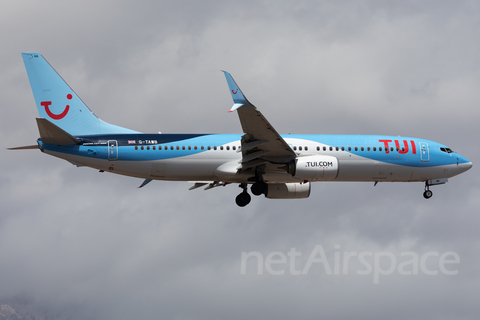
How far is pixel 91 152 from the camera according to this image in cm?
3275

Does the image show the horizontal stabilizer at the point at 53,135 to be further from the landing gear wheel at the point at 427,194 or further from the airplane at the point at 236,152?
the landing gear wheel at the point at 427,194

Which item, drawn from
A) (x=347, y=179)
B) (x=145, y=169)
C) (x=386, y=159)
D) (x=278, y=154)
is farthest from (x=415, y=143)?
(x=145, y=169)

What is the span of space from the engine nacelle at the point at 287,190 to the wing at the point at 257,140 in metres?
3.36

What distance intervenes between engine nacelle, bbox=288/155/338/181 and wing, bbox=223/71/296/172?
0.92 metres

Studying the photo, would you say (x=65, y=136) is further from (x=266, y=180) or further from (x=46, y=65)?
(x=266, y=180)

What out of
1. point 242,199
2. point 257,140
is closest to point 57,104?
point 257,140

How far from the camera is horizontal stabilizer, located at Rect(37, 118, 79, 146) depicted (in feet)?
103

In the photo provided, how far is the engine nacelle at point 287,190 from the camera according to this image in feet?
123

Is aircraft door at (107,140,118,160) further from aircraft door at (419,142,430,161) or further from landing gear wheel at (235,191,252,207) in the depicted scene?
aircraft door at (419,142,430,161)

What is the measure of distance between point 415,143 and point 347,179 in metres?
5.48

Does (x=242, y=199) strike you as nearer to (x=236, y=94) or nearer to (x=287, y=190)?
(x=287, y=190)

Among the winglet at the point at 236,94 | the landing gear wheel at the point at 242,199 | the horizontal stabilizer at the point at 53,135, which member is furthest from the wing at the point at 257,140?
the horizontal stabilizer at the point at 53,135

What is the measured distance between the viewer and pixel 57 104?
115ft

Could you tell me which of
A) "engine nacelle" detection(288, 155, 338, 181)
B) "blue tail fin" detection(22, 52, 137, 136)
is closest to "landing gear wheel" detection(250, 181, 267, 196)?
"engine nacelle" detection(288, 155, 338, 181)
